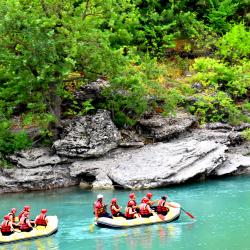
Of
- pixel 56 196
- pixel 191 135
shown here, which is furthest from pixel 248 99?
pixel 56 196

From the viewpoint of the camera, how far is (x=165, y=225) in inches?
723

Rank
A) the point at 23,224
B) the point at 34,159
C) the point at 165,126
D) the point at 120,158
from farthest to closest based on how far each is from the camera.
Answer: the point at 165,126 → the point at 120,158 → the point at 34,159 → the point at 23,224

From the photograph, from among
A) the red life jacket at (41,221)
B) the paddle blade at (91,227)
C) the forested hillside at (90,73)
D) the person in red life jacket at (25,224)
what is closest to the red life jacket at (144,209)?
the paddle blade at (91,227)

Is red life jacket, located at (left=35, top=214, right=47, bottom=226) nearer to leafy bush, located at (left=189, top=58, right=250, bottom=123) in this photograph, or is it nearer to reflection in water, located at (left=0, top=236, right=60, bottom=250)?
reflection in water, located at (left=0, top=236, right=60, bottom=250)

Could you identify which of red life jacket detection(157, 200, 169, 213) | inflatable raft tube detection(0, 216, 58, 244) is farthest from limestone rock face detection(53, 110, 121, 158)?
inflatable raft tube detection(0, 216, 58, 244)

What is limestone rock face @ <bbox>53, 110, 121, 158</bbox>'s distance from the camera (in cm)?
2470

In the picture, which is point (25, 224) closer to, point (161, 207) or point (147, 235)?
point (147, 235)

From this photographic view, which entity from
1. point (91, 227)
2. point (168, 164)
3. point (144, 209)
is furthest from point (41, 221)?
point (168, 164)

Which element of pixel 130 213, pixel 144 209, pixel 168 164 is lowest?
pixel 130 213

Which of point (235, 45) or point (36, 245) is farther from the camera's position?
point (235, 45)

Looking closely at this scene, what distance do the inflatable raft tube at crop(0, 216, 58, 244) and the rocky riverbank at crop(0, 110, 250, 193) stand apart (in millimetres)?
5662

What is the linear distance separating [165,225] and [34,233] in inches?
166

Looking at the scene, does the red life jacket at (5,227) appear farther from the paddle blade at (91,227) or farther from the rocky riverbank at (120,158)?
the rocky riverbank at (120,158)

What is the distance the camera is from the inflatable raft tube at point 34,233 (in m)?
17.1
